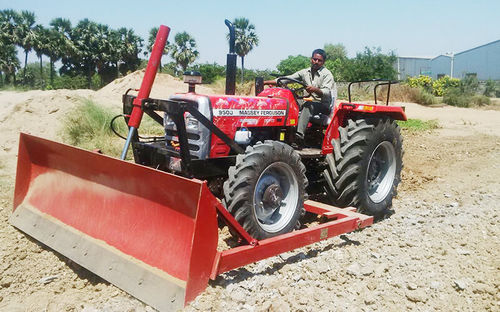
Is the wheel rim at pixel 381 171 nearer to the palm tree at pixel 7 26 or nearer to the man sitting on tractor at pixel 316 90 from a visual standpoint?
the man sitting on tractor at pixel 316 90

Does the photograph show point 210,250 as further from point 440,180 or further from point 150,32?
point 150,32

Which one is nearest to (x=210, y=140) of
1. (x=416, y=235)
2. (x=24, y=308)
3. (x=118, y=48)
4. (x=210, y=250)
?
(x=210, y=250)

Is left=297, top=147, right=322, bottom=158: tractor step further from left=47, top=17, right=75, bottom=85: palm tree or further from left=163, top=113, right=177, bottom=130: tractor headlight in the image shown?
left=47, top=17, right=75, bottom=85: palm tree

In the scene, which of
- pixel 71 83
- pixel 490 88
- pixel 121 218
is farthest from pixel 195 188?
pixel 71 83

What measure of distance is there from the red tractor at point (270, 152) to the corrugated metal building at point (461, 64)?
4177 centimetres

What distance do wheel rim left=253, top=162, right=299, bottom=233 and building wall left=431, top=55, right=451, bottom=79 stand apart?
174 feet

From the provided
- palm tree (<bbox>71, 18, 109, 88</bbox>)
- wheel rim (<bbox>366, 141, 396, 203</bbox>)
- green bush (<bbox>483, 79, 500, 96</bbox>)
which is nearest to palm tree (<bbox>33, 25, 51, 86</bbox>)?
palm tree (<bbox>71, 18, 109, 88</bbox>)

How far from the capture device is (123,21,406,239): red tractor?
12.4 feet

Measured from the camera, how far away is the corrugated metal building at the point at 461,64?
1833 inches

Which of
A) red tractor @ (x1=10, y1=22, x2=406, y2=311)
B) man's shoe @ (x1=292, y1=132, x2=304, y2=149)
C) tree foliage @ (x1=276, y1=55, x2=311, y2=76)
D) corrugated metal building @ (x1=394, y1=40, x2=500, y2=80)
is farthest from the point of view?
tree foliage @ (x1=276, y1=55, x2=311, y2=76)

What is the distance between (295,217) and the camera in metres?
4.23

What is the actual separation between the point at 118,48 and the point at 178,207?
141ft

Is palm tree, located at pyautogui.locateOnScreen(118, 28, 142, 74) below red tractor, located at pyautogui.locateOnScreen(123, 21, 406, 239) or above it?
above

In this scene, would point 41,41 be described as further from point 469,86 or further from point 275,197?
point 275,197
